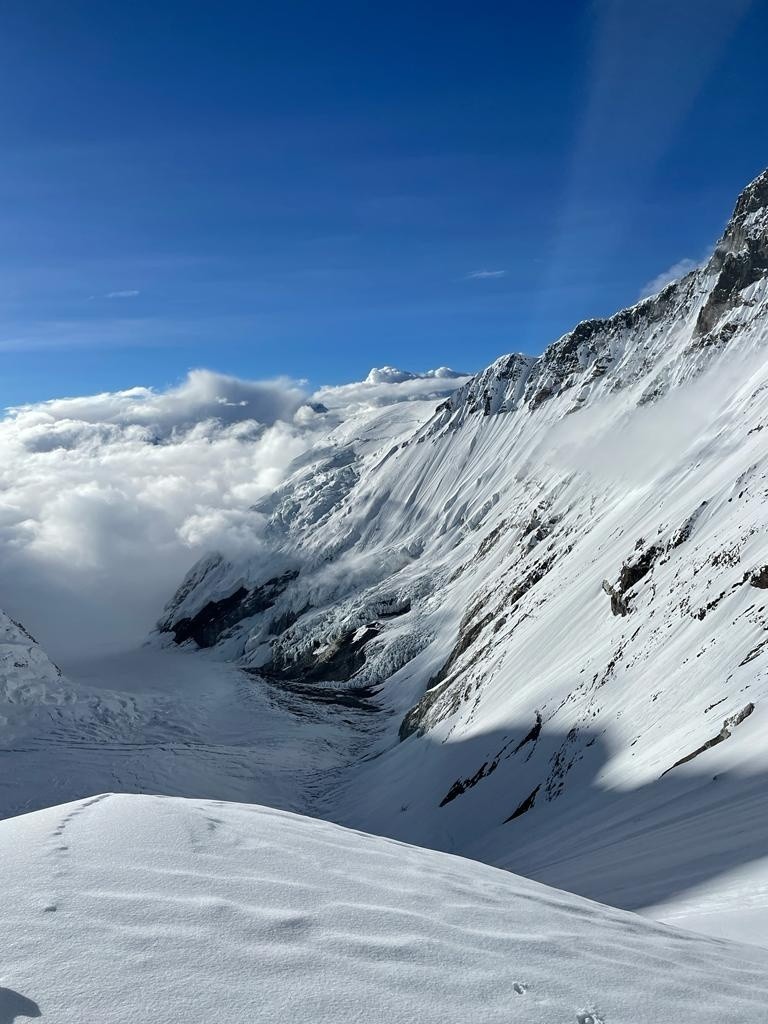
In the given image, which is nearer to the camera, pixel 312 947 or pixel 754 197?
pixel 312 947

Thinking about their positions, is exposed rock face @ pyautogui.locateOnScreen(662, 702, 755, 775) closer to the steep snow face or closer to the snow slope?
the steep snow face

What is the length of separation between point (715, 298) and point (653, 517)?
9310cm

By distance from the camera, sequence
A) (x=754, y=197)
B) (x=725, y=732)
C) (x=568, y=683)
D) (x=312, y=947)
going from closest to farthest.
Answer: (x=312, y=947), (x=725, y=732), (x=568, y=683), (x=754, y=197)

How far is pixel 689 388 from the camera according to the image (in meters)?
108

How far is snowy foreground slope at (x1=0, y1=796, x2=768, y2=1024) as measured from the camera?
Result: 162 inches

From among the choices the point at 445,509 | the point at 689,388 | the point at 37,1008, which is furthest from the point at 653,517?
the point at 445,509

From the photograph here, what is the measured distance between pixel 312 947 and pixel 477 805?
2675 centimetres

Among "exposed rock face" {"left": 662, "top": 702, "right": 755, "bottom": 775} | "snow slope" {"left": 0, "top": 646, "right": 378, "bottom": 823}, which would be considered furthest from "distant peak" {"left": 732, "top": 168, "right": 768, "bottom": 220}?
"exposed rock face" {"left": 662, "top": 702, "right": 755, "bottom": 775}

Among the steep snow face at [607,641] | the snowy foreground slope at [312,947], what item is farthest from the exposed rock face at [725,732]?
the snowy foreground slope at [312,947]

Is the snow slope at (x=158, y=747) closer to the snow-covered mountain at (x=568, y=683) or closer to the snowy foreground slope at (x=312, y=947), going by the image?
the snow-covered mountain at (x=568, y=683)

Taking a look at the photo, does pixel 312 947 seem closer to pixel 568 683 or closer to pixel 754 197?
pixel 568 683

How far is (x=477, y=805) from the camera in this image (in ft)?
96.6

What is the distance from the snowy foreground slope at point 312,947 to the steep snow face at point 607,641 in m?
5.36

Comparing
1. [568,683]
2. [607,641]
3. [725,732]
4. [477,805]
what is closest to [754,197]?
[607,641]
